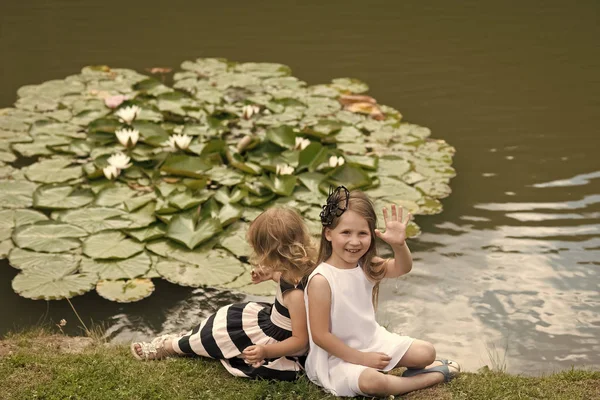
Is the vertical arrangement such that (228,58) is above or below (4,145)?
above

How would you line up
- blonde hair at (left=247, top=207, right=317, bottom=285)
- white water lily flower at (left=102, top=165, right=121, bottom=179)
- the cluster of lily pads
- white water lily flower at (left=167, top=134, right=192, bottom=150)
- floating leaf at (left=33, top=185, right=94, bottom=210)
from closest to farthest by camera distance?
blonde hair at (left=247, top=207, right=317, bottom=285)
the cluster of lily pads
floating leaf at (left=33, top=185, right=94, bottom=210)
white water lily flower at (left=102, top=165, right=121, bottom=179)
white water lily flower at (left=167, top=134, right=192, bottom=150)

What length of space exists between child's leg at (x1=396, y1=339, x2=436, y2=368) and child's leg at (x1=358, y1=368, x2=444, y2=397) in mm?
58

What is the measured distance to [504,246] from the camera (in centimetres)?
548

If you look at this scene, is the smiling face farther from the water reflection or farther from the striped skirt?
the water reflection

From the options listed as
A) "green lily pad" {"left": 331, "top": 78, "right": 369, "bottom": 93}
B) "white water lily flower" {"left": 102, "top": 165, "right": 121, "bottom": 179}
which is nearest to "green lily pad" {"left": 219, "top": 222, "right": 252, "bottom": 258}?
"white water lily flower" {"left": 102, "top": 165, "right": 121, "bottom": 179}

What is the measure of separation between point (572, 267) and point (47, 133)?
4368 mm

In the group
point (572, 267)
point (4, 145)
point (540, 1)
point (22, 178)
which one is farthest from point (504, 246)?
point (540, 1)

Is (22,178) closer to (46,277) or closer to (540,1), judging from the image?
(46,277)

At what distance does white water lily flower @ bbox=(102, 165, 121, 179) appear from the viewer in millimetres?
5781

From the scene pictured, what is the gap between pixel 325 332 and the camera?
10.8ft

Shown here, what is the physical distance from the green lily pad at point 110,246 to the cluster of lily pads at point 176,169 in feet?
0.04

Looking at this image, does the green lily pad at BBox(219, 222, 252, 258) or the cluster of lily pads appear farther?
the green lily pad at BBox(219, 222, 252, 258)

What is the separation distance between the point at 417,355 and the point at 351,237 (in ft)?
2.04

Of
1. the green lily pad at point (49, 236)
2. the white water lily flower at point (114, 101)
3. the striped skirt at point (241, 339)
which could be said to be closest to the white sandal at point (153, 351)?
the striped skirt at point (241, 339)
